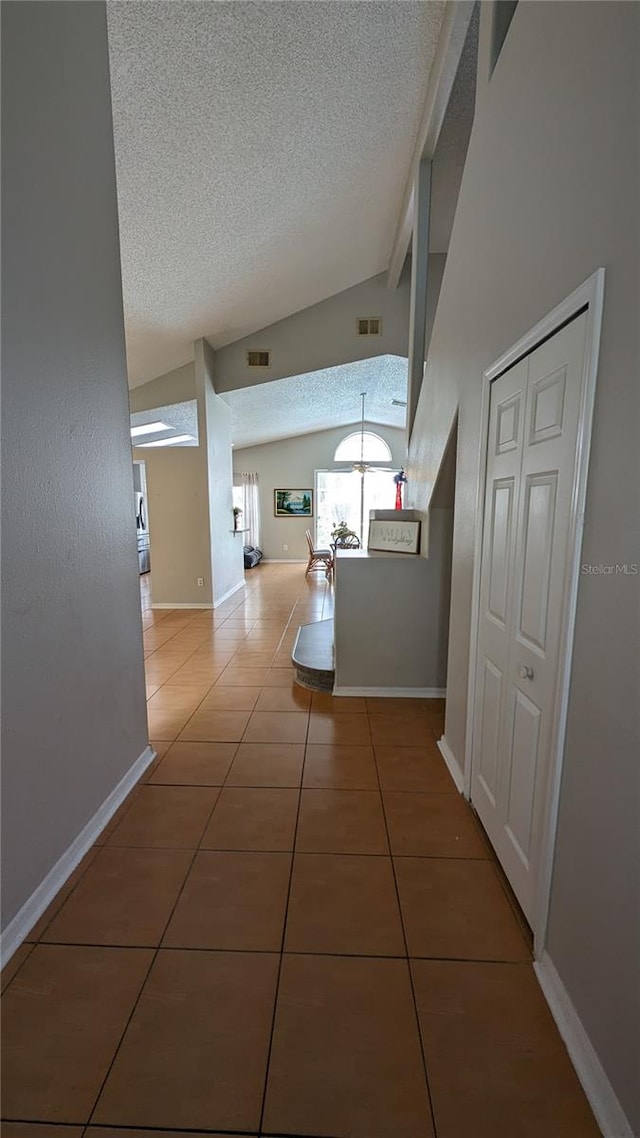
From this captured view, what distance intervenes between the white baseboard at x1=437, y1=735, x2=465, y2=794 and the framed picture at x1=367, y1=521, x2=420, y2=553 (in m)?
1.29

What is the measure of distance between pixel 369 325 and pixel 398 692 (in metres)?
4.76

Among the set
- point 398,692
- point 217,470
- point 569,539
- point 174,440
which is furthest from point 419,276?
point 174,440

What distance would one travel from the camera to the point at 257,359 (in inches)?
229

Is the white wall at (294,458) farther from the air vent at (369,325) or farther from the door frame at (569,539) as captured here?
the door frame at (569,539)

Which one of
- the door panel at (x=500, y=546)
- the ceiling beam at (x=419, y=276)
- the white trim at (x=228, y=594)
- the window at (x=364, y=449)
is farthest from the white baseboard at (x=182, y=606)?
the window at (x=364, y=449)

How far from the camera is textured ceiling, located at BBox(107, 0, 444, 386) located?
221cm

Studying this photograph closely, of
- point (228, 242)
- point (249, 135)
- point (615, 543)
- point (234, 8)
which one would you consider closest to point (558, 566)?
point (615, 543)

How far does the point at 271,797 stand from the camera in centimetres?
210

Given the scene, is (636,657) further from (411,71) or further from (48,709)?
(411,71)

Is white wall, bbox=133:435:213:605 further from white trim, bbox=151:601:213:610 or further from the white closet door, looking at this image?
the white closet door

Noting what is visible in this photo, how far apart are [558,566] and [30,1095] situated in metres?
1.82

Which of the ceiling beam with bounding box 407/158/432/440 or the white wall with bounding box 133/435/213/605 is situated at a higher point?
the ceiling beam with bounding box 407/158/432/440

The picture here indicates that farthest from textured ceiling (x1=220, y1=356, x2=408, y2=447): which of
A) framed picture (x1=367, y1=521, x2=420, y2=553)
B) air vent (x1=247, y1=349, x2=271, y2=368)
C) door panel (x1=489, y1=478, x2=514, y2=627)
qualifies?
door panel (x1=489, y1=478, x2=514, y2=627)

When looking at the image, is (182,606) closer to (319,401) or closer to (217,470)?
(217,470)
